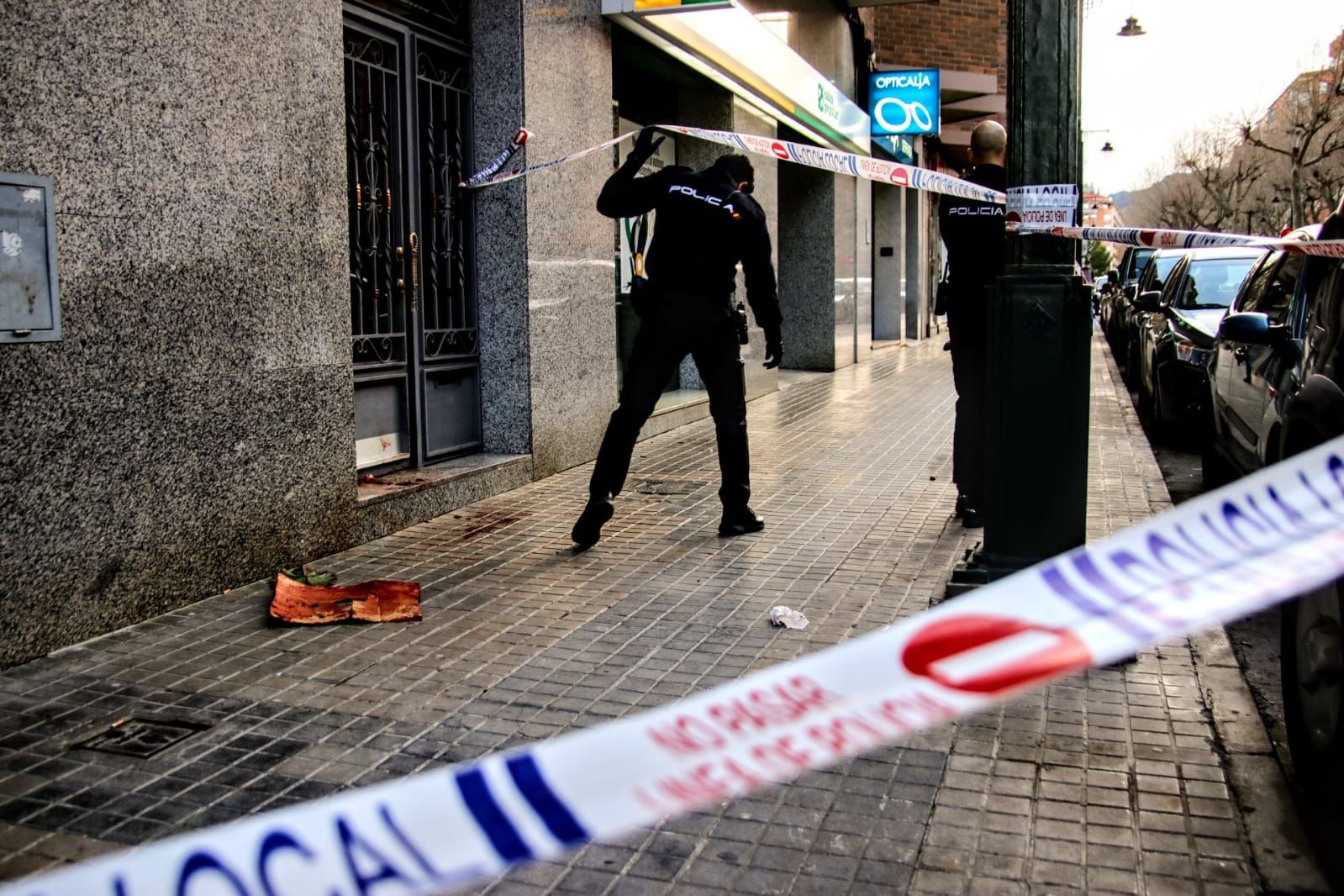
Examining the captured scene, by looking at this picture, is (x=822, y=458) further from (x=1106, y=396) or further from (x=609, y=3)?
(x=1106, y=396)

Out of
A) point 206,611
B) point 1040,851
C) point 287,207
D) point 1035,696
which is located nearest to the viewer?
point 1040,851

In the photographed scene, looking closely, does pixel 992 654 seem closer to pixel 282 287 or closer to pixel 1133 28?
pixel 282 287

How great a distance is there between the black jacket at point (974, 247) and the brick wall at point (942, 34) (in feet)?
66.7

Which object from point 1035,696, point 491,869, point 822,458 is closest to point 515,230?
point 822,458

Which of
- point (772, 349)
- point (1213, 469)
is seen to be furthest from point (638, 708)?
point (1213, 469)

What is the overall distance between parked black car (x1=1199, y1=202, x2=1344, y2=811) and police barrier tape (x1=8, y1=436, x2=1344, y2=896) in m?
1.38

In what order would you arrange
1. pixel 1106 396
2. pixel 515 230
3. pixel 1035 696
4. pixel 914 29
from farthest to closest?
pixel 914 29 → pixel 1106 396 → pixel 515 230 → pixel 1035 696

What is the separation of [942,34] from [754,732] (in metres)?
27.2

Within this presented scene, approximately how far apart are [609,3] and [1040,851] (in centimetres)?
745

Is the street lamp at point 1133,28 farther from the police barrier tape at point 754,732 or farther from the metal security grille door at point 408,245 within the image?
the police barrier tape at point 754,732

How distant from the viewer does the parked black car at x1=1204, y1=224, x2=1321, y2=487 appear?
14.6ft

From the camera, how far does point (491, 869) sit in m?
1.30

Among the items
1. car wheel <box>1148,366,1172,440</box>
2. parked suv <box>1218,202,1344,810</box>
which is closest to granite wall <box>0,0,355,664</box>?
parked suv <box>1218,202,1344,810</box>

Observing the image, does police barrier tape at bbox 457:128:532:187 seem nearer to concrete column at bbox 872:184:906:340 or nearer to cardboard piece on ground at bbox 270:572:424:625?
cardboard piece on ground at bbox 270:572:424:625
